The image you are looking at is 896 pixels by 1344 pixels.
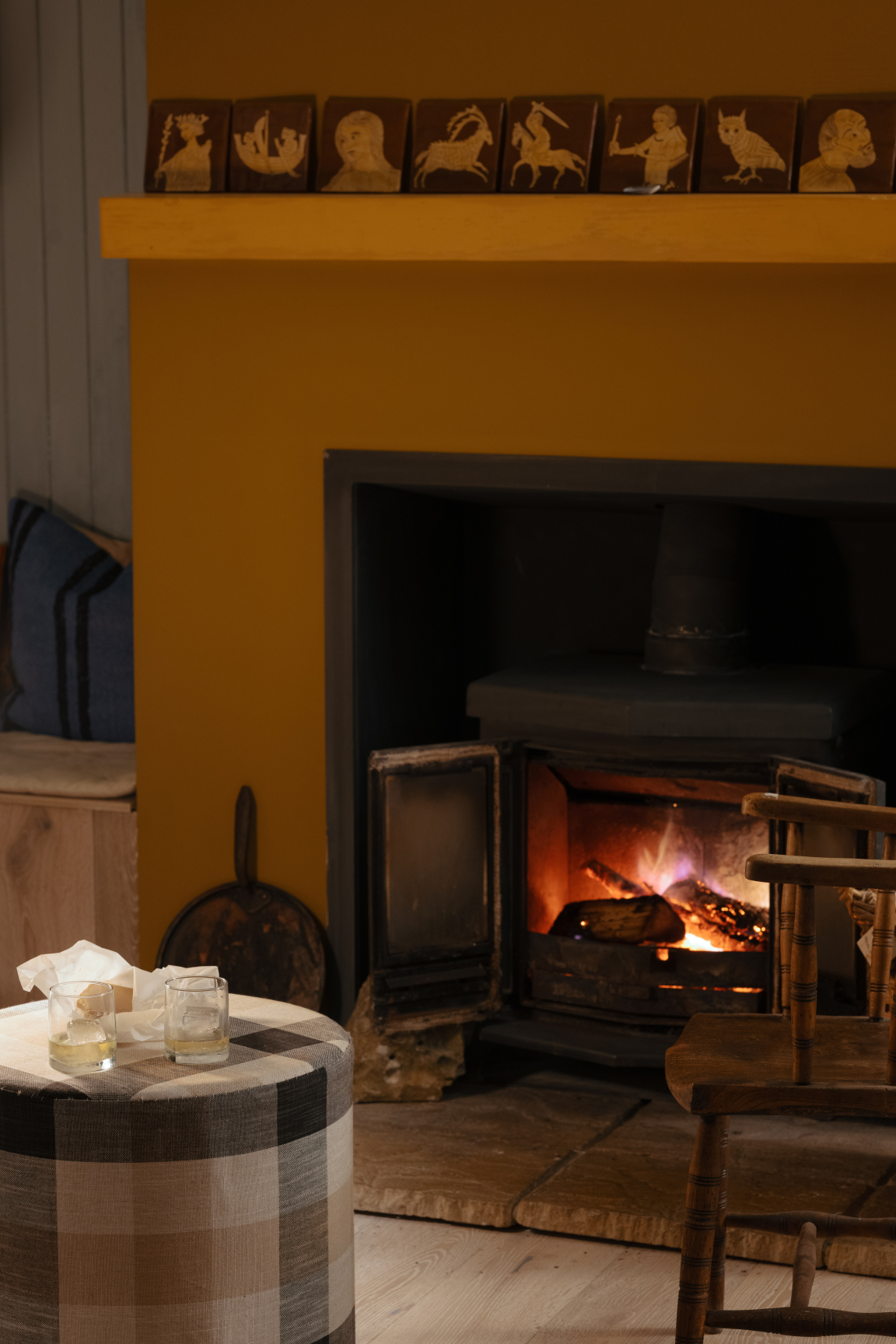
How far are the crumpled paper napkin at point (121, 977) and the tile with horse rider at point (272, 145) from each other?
4.78 ft

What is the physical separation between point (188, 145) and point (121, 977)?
1597mm

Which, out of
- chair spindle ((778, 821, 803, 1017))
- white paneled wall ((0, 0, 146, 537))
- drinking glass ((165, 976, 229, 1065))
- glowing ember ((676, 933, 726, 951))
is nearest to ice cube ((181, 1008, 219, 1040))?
drinking glass ((165, 976, 229, 1065))

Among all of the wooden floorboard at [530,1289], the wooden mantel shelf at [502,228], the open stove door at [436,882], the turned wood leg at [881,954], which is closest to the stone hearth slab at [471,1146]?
the wooden floorboard at [530,1289]

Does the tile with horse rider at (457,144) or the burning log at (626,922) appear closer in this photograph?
the tile with horse rider at (457,144)

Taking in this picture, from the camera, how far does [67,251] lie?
3846 mm

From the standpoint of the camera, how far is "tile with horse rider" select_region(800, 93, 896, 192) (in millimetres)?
2520

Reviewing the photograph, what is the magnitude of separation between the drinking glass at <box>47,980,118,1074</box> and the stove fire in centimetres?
132

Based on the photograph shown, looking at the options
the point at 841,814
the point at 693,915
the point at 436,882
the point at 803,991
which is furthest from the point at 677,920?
the point at 803,991

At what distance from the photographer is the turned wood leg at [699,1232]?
75.9 inches

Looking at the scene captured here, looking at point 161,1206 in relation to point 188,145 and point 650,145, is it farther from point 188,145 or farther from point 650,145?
point 188,145

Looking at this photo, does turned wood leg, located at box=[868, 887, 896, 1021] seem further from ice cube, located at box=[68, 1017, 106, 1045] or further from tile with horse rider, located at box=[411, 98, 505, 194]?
tile with horse rider, located at box=[411, 98, 505, 194]

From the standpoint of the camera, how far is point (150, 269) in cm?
301

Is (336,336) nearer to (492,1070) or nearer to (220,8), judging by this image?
(220,8)

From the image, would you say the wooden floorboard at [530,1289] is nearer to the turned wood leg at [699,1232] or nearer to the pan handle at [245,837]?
the turned wood leg at [699,1232]
